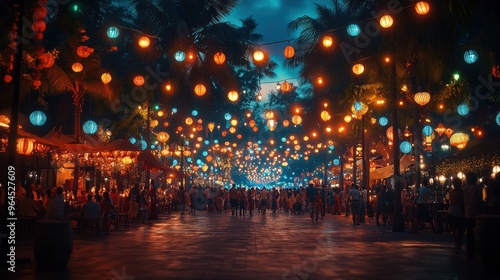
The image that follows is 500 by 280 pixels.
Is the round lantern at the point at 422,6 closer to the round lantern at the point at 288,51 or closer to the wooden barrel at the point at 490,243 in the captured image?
the round lantern at the point at 288,51

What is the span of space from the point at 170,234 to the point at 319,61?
65.3ft

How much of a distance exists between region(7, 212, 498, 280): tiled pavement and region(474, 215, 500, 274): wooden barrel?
0.28m

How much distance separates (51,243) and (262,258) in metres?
4.39

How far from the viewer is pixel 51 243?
33.4 ft

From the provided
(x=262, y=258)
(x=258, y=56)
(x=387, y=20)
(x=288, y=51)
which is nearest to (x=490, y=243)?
(x=262, y=258)

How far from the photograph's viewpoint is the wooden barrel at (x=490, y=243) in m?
9.84

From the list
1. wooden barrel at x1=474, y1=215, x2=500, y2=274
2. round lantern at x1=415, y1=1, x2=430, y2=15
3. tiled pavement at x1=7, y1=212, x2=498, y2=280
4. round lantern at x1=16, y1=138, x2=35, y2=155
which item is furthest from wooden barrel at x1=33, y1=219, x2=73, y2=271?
round lantern at x1=415, y1=1, x2=430, y2=15

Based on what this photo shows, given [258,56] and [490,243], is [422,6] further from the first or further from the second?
[490,243]

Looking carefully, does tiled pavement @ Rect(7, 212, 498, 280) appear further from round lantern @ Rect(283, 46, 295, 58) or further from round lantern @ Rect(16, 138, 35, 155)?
round lantern @ Rect(283, 46, 295, 58)

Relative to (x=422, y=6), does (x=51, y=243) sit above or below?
below

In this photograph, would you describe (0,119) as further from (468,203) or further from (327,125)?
(327,125)

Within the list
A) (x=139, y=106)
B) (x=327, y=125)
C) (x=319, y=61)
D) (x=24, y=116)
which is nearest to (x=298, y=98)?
(x=327, y=125)

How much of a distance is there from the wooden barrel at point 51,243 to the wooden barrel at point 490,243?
7.43m

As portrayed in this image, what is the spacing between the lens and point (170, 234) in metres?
19.2
